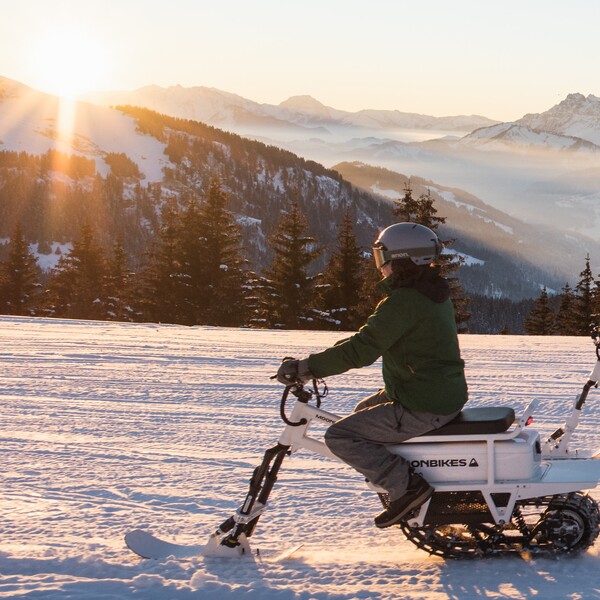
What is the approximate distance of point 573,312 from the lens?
149 ft

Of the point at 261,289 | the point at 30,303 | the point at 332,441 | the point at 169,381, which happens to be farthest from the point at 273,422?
the point at 30,303

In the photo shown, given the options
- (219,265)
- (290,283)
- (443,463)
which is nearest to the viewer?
(443,463)

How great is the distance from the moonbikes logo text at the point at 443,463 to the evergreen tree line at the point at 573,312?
38171 mm

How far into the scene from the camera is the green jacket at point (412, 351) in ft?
13.2

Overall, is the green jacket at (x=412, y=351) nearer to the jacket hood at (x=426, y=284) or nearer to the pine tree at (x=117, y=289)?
the jacket hood at (x=426, y=284)

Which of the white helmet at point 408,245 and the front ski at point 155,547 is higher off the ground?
the white helmet at point 408,245

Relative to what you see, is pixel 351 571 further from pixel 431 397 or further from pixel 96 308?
pixel 96 308

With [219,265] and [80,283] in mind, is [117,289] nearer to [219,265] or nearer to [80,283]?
[80,283]

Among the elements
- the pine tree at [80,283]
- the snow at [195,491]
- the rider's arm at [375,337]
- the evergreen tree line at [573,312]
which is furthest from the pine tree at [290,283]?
the rider's arm at [375,337]

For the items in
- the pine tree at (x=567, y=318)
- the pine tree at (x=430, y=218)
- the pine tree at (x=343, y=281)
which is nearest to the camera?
the pine tree at (x=430, y=218)

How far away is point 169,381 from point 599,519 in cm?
688

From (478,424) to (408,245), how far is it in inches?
40.1

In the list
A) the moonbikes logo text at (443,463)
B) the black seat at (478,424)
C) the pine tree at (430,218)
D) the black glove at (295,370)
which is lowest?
the moonbikes logo text at (443,463)

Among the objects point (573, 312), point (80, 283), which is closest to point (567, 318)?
point (573, 312)
